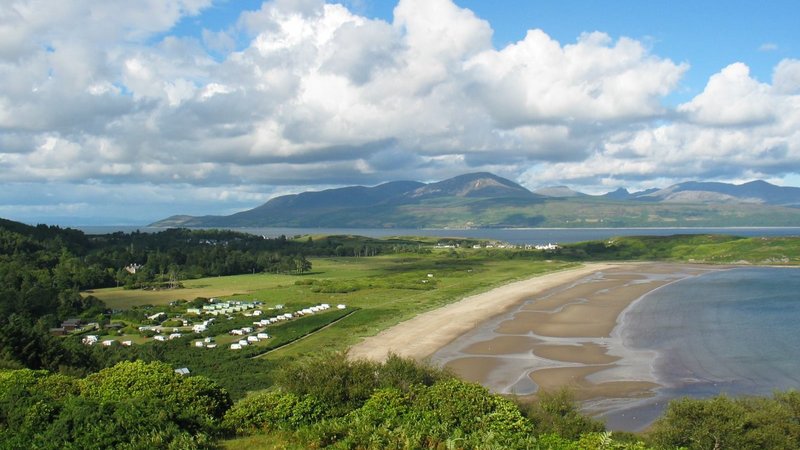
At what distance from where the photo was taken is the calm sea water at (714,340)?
3891 cm

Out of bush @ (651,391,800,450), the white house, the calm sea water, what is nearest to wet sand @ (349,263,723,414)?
the calm sea water

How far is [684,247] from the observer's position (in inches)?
6860

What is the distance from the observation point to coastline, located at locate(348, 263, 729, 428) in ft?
136

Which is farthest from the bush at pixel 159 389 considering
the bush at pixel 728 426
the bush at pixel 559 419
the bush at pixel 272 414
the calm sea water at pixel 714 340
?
the calm sea water at pixel 714 340

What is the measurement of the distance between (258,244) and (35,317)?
116 meters

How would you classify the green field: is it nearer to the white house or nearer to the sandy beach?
the sandy beach

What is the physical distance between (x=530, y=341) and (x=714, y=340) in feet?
54.7

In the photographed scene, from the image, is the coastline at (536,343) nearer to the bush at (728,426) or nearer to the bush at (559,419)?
the bush at (559,419)

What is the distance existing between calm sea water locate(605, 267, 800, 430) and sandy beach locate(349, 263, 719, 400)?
251cm

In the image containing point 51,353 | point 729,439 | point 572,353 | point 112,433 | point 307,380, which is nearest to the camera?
point 112,433

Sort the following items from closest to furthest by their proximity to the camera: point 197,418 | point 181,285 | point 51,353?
1. point 197,418
2. point 51,353
3. point 181,285

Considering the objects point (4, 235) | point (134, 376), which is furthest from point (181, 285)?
point (134, 376)

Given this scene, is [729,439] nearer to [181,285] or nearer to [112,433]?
[112,433]

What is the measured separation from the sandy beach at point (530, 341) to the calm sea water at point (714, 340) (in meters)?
2.51
